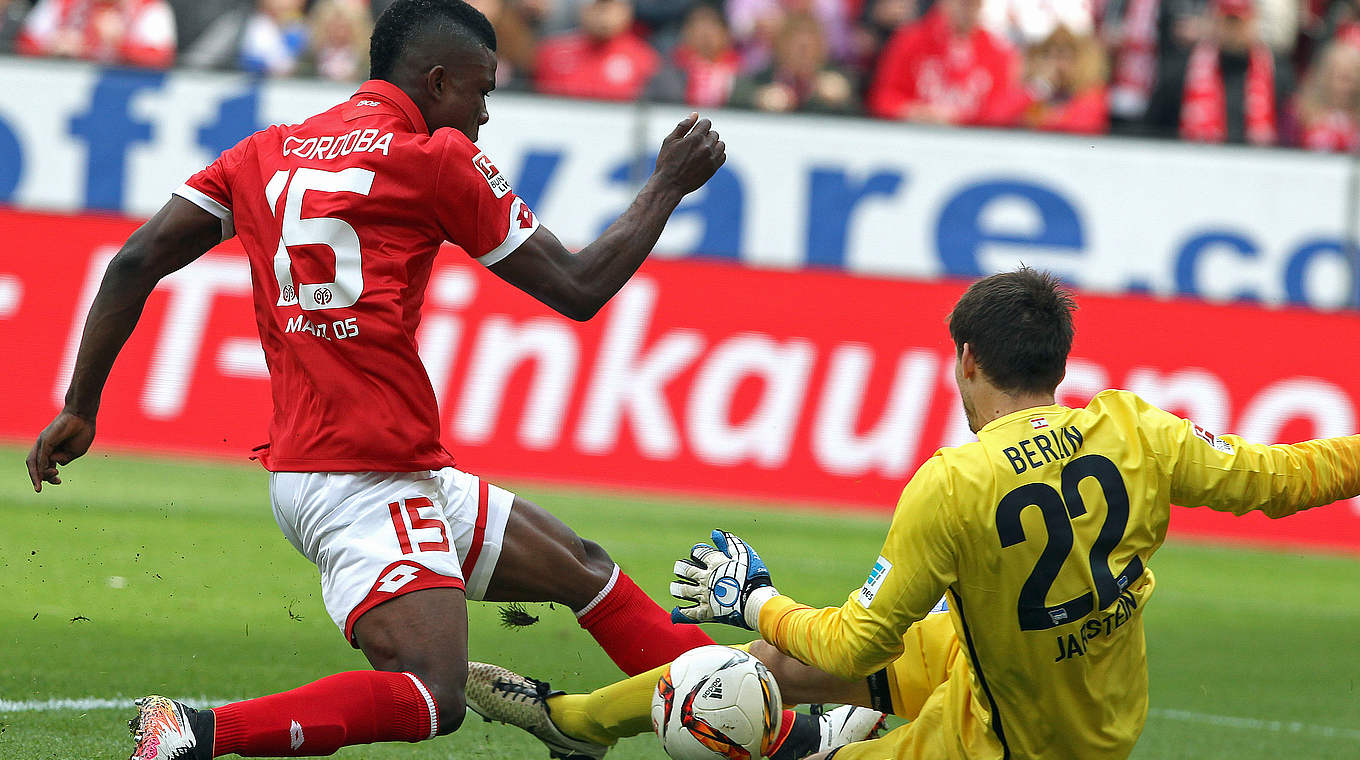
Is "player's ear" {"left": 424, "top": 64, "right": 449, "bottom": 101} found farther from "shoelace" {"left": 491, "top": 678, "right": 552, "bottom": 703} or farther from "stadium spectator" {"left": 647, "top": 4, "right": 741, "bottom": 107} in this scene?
"stadium spectator" {"left": 647, "top": 4, "right": 741, "bottom": 107}

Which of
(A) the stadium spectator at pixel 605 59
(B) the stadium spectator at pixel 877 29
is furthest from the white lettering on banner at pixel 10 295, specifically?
(B) the stadium spectator at pixel 877 29

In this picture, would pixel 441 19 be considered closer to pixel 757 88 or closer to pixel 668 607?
pixel 668 607

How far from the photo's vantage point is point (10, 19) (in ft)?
46.6

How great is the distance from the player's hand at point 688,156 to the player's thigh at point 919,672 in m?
1.31

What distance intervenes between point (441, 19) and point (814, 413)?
6205 millimetres

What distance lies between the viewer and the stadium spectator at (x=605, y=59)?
1411 cm

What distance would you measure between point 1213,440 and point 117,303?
9.27 feet

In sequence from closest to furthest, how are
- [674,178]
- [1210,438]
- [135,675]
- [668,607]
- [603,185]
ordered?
[1210,438]
[674,178]
[135,675]
[668,607]
[603,185]

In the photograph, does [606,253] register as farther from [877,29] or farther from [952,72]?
[877,29]

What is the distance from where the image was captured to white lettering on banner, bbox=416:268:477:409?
34.3 feet

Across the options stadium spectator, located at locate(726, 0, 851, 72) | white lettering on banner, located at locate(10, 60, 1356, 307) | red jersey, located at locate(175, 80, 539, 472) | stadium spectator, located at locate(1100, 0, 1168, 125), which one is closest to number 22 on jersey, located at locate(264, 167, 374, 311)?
red jersey, located at locate(175, 80, 539, 472)

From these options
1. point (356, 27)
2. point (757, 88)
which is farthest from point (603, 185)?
point (356, 27)

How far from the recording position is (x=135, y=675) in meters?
5.79

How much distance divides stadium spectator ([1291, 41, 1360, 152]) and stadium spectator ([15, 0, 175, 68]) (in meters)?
9.33
